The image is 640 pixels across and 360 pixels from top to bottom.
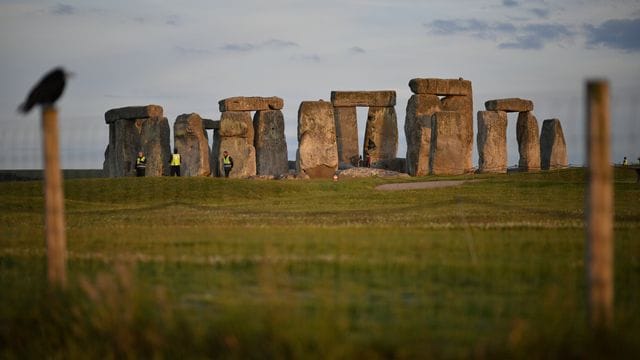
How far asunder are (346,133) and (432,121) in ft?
19.3

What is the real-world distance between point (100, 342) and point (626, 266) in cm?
572

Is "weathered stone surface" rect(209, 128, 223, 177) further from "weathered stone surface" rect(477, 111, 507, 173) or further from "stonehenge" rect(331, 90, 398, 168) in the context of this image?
"weathered stone surface" rect(477, 111, 507, 173)

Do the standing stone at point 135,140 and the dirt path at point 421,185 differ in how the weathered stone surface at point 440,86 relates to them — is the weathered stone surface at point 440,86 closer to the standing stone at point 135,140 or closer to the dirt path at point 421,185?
the dirt path at point 421,185

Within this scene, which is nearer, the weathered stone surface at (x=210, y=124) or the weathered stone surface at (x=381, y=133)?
the weathered stone surface at (x=381, y=133)

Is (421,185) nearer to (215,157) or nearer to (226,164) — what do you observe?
(226,164)

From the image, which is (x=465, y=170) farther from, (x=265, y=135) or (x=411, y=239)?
(x=411, y=239)

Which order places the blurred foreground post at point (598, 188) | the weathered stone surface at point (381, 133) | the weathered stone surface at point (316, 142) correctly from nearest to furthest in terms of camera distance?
the blurred foreground post at point (598, 188)
the weathered stone surface at point (316, 142)
the weathered stone surface at point (381, 133)

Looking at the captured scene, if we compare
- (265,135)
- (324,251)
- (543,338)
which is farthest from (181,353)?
(265,135)

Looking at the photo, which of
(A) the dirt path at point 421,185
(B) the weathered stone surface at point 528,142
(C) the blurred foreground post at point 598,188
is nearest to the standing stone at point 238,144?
(A) the dirt path at point 421,185

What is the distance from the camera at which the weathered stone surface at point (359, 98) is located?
4178 centimetres

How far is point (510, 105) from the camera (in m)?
41.7

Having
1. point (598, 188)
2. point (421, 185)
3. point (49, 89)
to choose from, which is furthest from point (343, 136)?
point (598, 188)

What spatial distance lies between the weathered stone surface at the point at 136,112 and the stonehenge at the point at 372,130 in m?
7.14

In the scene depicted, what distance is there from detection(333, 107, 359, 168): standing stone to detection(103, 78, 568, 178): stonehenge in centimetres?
4
